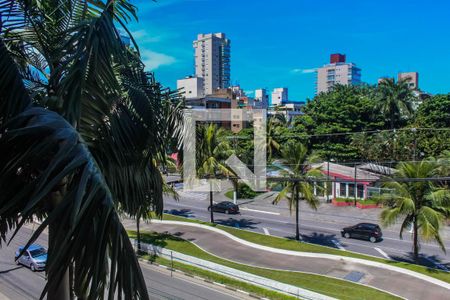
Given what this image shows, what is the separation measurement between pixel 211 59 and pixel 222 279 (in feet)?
560

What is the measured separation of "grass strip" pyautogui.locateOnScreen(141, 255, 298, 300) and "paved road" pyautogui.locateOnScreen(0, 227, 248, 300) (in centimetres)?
42

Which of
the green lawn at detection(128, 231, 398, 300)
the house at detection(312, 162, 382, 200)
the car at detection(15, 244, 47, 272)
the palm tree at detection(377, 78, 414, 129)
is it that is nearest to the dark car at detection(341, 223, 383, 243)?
the green lawn at detection(128, 231, 398, 300)

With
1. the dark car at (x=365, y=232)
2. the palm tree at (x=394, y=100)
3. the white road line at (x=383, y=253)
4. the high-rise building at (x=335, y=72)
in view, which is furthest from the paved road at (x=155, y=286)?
the high-rise building at (x=335, y=72)

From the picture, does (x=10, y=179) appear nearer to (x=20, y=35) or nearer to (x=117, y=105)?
(x=117, y=105)

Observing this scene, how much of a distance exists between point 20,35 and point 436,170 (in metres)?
20.4

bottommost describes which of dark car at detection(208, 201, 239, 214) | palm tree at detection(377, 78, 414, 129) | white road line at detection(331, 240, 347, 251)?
white road line at detection(331, 240, 347, 251)

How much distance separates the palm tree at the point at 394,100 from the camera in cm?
5275

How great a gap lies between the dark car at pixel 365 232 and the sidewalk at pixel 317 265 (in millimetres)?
7346

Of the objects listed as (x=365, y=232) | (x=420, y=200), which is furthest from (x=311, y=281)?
(x=365, y=232)

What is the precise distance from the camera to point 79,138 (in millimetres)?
2922

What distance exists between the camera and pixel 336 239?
→ 2767 centimetres

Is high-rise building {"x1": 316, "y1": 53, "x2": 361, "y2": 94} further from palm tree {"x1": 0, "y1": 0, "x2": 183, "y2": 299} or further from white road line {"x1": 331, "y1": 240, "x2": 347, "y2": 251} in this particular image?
palm tree {"x1": 0, "y1": 0, "x2": 183, "y2": 299}

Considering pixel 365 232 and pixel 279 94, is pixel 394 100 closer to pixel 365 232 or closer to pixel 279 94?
pixel 365 232

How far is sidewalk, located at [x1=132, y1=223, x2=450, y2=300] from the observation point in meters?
16.7
